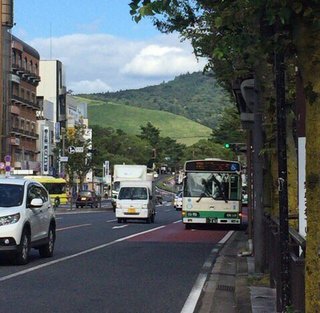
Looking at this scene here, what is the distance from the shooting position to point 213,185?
32.6 metres

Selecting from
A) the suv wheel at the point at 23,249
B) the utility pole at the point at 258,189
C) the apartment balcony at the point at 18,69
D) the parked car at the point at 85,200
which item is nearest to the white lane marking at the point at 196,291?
the utility pole at the point at 258,189

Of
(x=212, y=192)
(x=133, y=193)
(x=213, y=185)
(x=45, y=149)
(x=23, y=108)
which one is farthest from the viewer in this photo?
(x=45, y=149)

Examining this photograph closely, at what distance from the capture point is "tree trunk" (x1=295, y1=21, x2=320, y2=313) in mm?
5938

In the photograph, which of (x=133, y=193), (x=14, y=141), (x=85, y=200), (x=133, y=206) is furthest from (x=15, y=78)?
(x=133, y=206)

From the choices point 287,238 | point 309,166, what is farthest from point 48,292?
point 309,166

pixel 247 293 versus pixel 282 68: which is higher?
pixel 282 68

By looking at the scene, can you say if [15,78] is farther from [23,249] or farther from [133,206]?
[23,249]

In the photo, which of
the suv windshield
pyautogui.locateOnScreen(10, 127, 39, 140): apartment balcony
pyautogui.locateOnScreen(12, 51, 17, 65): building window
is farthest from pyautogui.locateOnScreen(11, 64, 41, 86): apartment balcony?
the suv windshield

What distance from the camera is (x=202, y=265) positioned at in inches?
671

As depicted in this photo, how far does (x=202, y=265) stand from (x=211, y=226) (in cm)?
1783

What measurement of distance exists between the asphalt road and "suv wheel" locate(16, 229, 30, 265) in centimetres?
18

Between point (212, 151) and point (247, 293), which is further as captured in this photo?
point (212, 151)

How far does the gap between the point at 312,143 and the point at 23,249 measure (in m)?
10.5

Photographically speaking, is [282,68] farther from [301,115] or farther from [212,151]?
[212,151]
